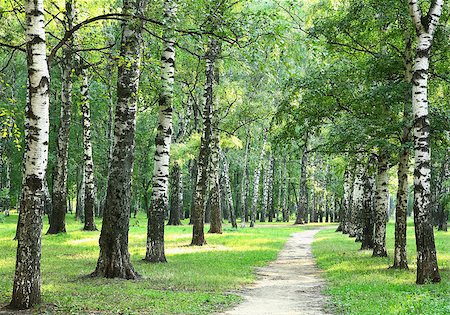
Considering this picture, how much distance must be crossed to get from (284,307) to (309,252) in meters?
13.3

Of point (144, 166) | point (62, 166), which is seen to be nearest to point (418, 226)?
point (62, 166)

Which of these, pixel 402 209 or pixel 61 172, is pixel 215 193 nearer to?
pixel 61 172

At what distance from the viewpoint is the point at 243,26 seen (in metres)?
9.16

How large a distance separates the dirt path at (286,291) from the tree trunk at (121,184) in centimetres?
315

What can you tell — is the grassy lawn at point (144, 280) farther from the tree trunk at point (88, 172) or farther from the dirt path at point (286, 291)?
the tree trunk at point (88, 172)

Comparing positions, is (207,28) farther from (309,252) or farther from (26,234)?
(309,252)

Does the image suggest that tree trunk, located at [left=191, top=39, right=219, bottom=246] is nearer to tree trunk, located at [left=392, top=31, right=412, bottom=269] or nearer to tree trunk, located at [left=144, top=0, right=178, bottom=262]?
tree trunk, located at [left=144, top=0, right=178, bottom=262]

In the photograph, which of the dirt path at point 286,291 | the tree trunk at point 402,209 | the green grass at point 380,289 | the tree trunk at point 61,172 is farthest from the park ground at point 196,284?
the tree trunk at point 61,172

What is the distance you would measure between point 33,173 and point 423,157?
30.0 feet

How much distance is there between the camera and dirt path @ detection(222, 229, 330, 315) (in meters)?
9.12

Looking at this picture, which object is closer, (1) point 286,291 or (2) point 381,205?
(1) point 286,291

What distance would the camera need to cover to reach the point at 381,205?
17391mm

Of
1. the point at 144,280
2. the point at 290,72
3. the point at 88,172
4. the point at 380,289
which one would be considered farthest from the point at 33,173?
the point at 88,172

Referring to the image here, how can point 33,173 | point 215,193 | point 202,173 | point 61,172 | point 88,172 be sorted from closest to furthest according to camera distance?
point 33,173 < point 202,173 < point 61,172 < point 88,172 < point 215,193
